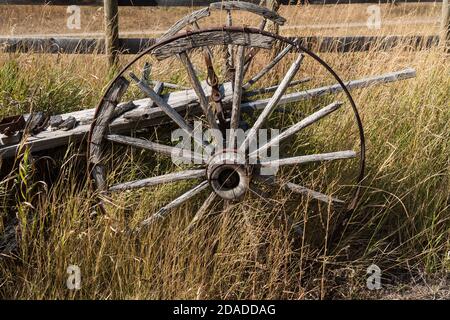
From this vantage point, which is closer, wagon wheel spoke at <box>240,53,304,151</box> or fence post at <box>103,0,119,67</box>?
wagon wheel spoke at <box>240,53,304,151</box>

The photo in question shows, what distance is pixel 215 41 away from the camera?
3.16 m

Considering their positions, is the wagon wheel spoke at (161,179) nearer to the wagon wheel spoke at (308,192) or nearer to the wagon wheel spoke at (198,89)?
the wagon wheel spoke at (198,89)

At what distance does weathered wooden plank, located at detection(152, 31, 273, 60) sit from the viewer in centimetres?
314

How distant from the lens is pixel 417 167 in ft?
12.7

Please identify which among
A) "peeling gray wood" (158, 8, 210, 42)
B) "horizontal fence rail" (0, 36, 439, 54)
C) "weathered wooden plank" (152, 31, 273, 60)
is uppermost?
"horizontal fence rail" (0, 36, 439, 54)

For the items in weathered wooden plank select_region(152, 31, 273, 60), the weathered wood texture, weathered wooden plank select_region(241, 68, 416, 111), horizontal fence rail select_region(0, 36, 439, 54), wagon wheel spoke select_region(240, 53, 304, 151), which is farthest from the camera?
horizontal fence rail select_region(0, 36, 439, 54)

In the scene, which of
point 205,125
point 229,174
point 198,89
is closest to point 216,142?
point 229,174

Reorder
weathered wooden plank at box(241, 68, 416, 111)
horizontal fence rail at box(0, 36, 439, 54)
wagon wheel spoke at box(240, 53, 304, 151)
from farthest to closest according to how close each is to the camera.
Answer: horizontal fence rail at box(0, 36, 439, 54), weathered wooden plank at box(241, 68, 416, 111), wagon wheel spoke at box(240, 53, 304, 151)

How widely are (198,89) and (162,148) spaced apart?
38 centimetres

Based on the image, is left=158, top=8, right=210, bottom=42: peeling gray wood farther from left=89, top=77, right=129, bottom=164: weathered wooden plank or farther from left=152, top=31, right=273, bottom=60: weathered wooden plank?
left=89, top=77, right=129, bottom=164: weathered wooden plank

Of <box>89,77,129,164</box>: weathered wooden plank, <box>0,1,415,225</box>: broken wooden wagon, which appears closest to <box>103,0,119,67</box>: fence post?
<box>0,1,415,225</box>: broken wooden wagon

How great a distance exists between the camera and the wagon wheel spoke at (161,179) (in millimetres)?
3328

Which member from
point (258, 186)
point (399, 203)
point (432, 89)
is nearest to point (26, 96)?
point (258, 186)
